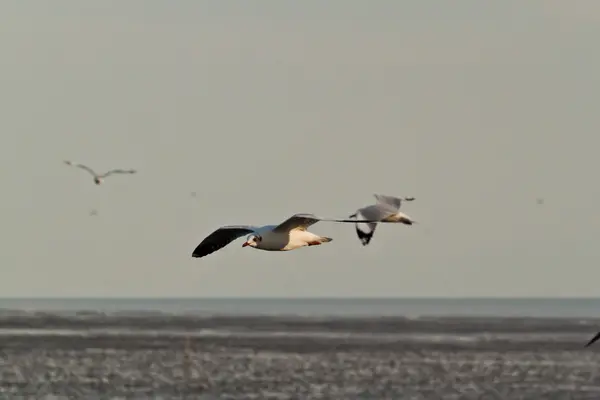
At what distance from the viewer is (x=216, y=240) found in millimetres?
23000

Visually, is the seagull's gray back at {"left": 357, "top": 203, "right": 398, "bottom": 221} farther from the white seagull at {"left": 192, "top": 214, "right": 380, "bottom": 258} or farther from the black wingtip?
the white seagull at {"left": 192, "top": 214, "right": 380, "bottom": 258}

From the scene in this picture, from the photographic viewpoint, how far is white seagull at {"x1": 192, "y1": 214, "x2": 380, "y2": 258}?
2294 centimetres

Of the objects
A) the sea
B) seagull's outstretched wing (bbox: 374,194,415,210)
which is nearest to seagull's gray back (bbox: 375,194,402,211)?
seagull's outstretched wing (bbox: 374,194,415,210)

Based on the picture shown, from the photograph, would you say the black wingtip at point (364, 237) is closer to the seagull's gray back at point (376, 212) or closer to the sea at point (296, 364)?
the seagull's gray back at point (376, 212)

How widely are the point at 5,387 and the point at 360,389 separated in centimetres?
905

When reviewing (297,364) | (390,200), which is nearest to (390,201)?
(390,200)

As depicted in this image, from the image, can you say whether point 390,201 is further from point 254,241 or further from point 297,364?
point 297,364

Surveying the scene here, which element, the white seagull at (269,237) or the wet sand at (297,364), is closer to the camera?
the white seagull at (269,237)

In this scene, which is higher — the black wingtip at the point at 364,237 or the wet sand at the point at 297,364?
the black wingtip at the point at 364,237

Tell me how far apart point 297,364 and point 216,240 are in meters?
21.0

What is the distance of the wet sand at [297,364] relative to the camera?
3666 cm

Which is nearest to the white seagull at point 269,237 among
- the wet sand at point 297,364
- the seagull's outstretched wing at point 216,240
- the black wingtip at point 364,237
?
the seagull's outstretched wing at point 216,240

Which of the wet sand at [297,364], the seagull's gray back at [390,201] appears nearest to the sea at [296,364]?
the wet sand at [297,364]

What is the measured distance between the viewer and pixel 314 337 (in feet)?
196
